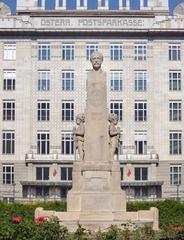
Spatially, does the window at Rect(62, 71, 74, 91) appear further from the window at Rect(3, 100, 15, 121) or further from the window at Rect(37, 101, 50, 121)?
the window at Rect(3, 100, 15, 121)

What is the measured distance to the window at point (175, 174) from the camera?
225 feet

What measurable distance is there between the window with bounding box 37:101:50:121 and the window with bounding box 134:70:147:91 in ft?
30.5

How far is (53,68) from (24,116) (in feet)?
18.9

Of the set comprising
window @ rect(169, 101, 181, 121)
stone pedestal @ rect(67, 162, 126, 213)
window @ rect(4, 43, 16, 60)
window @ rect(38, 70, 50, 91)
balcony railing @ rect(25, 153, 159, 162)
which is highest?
window @ rect(4, 43, 16, 60)

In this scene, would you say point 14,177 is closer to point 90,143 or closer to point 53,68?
point 53,68

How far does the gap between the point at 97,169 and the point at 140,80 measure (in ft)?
152

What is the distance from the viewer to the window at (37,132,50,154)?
68875mm

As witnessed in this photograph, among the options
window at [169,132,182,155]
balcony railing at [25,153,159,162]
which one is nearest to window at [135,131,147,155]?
balcony railing at [25,153,159,162]

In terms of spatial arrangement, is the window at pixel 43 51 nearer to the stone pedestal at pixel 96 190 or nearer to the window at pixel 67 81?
the window at pixel 67 81

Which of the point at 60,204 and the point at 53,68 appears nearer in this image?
the point at 60,204

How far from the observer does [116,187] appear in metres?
24.2

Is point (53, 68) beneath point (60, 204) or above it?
above

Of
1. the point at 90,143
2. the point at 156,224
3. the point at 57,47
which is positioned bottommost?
the point at 156,224

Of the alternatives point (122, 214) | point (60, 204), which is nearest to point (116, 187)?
point (122, 214)
